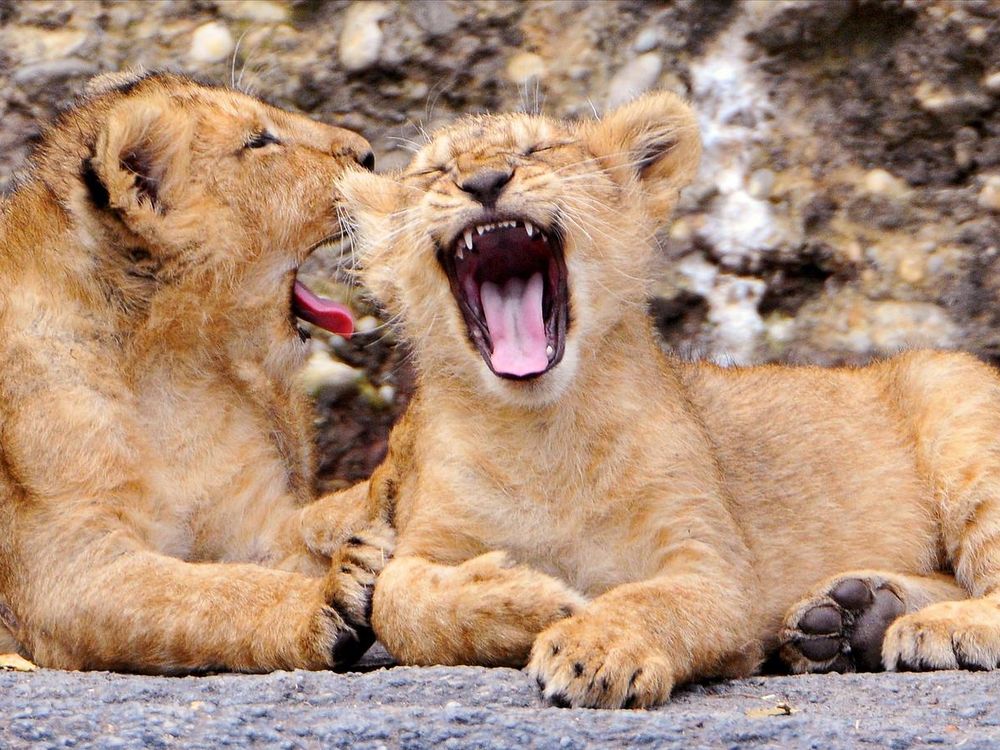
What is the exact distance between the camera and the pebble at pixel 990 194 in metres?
7.93

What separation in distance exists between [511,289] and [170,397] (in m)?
1.36

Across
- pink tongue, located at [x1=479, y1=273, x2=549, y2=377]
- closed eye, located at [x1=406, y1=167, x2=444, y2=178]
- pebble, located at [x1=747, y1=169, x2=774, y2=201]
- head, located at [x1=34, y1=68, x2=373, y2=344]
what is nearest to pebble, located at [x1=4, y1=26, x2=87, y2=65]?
head, located at [x1=34, y1=68, x2=373, y2=344]

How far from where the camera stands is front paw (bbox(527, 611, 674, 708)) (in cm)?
466

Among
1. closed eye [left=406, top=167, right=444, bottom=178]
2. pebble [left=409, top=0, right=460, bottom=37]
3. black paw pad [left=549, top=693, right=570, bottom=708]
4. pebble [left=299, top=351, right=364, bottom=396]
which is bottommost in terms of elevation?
black paw pad [left=549, top=693, right=570, bottom=708]

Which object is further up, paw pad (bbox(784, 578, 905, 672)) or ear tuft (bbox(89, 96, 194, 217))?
ear tuft (bbox(89, 96, 194, 217))

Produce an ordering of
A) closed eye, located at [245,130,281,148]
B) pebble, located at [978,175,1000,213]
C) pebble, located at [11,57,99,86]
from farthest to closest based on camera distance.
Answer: pebble, located at [11,57,99,86] < pebble, located at [978,175,1000,213] < closed eye, located at [245,130,281,148]

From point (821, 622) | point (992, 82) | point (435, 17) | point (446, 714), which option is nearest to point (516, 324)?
point (821, 622)

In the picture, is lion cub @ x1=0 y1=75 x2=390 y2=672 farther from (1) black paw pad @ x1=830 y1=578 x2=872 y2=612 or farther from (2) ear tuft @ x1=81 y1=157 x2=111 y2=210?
(1) black paw pad @ x1=830 y1=578 x2=872 y2=612

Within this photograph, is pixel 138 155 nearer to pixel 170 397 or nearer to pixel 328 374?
pixel 170 397

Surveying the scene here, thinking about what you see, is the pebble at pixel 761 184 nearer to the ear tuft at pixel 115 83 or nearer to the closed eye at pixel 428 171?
the closed eye at pixel 428 171

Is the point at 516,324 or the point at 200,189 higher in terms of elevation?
the point at 200,189

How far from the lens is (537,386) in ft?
18.9

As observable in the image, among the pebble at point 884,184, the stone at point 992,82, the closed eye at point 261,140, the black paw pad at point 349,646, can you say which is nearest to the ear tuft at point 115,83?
the closed eye at point 261,140

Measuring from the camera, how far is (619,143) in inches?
253
